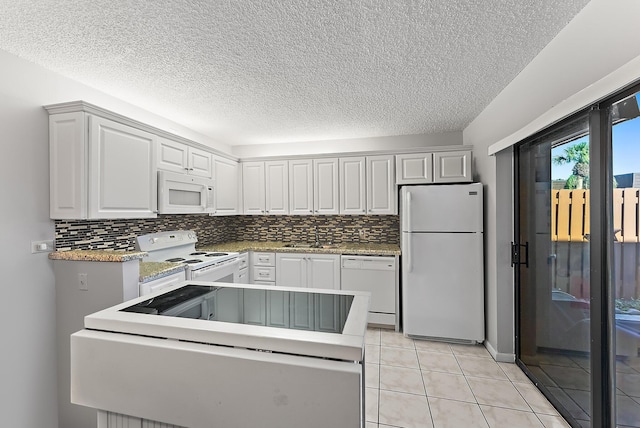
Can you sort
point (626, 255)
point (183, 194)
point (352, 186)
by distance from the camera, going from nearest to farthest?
point (626, 255) → point (183, 194) → point (352, 186)

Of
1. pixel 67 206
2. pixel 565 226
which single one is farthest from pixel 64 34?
pixel 565 226

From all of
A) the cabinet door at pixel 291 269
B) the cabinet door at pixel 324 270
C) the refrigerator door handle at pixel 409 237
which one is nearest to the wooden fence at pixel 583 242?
the refrigerator door handle at pixel 409 237

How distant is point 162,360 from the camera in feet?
2.96

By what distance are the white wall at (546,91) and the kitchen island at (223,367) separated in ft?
5.29

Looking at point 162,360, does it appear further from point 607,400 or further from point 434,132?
point 434,132

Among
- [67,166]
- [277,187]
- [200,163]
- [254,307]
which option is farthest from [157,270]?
[277,187]

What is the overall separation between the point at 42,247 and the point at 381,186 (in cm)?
325

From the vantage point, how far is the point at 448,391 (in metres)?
2.20

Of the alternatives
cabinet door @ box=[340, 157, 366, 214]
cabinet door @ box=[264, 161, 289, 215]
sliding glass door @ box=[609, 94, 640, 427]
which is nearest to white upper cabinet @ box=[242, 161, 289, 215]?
cabinet door @ box=[264, 161, 289, 215]

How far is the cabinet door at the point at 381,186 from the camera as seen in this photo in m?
3.57

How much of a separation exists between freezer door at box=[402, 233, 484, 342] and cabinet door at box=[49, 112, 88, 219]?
2.91 meters

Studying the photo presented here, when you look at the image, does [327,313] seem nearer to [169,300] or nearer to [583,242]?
[169,300]

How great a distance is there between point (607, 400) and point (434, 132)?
3.07 meters

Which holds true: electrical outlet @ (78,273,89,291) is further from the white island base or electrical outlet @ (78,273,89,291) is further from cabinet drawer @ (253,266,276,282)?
cabinet drawer @ (253,266,276,282)
